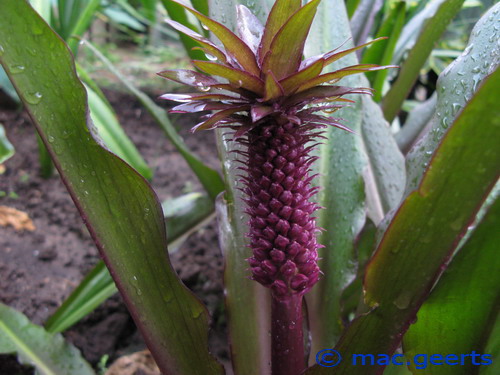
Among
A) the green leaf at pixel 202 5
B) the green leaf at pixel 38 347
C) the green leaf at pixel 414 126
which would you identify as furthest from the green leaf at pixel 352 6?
the green leaf at pixel 38 347

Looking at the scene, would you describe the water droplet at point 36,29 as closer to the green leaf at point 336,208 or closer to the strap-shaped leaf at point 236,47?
the strap-shaped leaf at point 236,47

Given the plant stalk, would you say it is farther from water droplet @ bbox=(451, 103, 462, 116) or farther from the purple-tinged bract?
water droplet @ bbox=(451, 103, 462, 116)

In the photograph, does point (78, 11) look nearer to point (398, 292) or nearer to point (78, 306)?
point (78, 306)

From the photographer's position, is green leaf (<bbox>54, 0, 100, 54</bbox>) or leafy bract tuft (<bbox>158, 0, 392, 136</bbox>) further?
green leaf (<bbox>54, 0, 100, 54</bbox>)

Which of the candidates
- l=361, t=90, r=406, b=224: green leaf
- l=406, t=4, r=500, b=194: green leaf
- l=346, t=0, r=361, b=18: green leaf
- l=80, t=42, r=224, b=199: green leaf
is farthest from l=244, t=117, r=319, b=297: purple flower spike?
l=346, t=0, r=361, b=18: green leaf

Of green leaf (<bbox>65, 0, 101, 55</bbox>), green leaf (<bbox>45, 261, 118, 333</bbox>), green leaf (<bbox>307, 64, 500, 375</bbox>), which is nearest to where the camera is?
green leaf (<bbox>307, 64, 500, 375</bbox>)

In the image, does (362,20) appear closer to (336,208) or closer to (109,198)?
(336,208)

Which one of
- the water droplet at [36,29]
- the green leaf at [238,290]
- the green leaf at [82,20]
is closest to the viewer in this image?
the water droplet at [36,29]

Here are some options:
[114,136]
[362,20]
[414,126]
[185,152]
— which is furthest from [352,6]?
[114,136]
